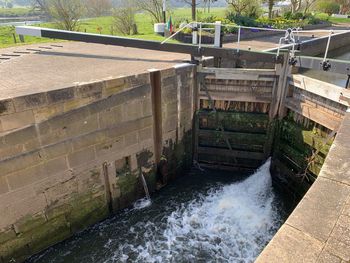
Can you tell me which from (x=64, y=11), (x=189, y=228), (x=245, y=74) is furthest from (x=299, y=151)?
(x=64, y=11)

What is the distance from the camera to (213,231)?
367 inches

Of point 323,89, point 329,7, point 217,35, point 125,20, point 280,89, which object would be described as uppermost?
point 329,7

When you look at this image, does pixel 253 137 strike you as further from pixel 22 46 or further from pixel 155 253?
pixel 22 46

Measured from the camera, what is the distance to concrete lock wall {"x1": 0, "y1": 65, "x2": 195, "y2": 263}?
297 inches

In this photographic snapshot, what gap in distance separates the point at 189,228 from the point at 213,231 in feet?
2.48

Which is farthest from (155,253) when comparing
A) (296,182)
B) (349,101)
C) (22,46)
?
(22,46)

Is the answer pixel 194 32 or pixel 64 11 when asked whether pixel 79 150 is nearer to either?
pixel 194 32

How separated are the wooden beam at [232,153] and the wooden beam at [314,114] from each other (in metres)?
2.33

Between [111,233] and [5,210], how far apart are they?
313cm

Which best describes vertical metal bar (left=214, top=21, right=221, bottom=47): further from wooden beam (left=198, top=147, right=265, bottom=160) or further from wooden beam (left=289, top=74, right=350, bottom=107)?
wooden beam (left=198, top=147, right=265, bottom=160)


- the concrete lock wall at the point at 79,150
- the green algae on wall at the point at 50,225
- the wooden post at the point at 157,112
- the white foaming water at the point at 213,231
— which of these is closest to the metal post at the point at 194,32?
the concrete lock wall at the point at 79,150

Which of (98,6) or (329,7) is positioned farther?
(329,7)

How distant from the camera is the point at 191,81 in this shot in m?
11.1

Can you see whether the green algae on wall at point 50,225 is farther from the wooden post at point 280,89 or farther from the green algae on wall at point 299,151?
the wooden post at point 280,89
